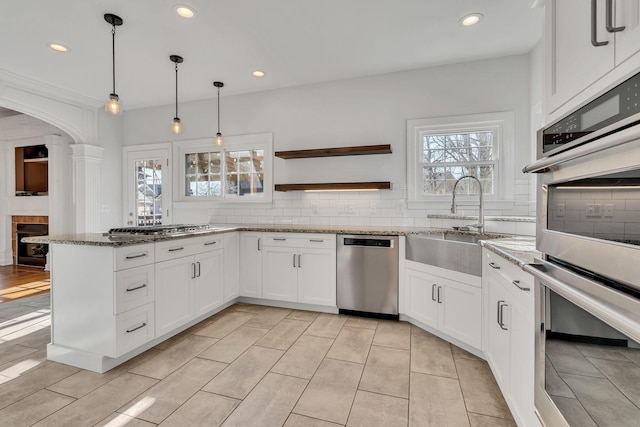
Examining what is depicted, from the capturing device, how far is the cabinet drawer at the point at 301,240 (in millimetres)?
3140

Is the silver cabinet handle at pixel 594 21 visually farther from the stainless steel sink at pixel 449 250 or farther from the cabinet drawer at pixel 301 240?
the cabinet drawer at pixel 301 240

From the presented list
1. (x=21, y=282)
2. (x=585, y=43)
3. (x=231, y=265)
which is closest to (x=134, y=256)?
(x=231, y=265)

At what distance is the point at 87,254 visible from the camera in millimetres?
2102

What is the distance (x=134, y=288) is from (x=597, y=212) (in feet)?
8.34

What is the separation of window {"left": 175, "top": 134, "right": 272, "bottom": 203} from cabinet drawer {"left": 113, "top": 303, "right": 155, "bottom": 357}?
2.17 meters

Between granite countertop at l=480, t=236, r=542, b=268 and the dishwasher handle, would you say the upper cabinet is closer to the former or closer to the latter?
granite countertop at l=480, t=236, r=542, b=268

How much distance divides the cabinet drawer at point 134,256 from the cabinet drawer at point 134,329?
0.33 meters

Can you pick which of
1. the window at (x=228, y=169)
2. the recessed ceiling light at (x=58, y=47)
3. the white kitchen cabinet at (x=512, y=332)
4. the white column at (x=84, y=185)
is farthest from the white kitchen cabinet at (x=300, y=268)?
the white column at (x=84, y=185)

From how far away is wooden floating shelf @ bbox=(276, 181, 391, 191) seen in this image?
345 centimetres

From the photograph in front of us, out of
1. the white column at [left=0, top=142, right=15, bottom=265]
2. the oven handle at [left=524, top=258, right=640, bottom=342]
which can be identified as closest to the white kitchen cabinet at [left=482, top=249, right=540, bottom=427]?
the oven handle at [left=524, top=258, right=640, bottom=342]

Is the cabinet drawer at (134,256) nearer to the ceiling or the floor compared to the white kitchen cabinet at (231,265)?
nearer to the ceiling

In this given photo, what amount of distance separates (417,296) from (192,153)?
3772mm

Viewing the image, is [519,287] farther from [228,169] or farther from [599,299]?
[228,169]

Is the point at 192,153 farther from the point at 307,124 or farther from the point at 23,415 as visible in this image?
the point at 23,415
